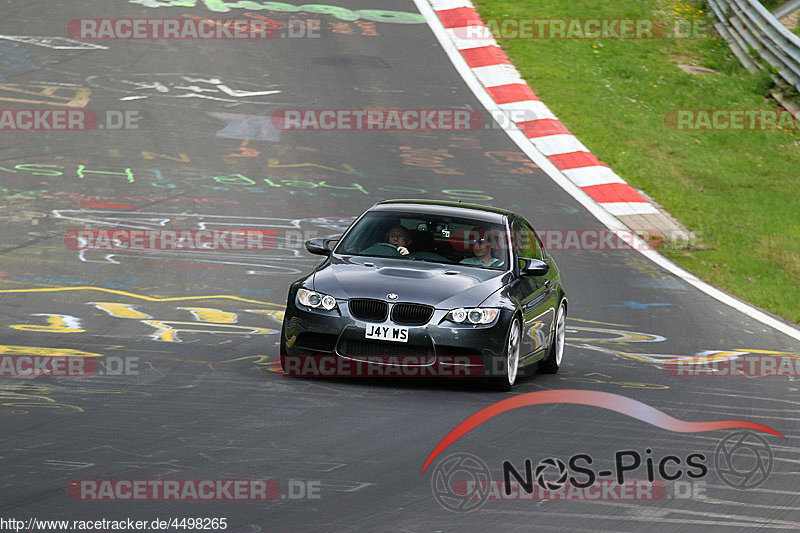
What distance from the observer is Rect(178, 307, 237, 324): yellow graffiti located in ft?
39.0

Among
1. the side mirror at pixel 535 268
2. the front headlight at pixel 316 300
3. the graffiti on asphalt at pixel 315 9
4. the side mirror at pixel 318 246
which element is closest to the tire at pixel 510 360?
the side mirror at pixel 535 268

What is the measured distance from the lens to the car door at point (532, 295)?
10053mm

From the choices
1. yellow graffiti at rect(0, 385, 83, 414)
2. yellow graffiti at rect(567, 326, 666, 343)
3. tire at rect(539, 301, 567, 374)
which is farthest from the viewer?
yellow graffiti at rect(567, 326, 666, 343)

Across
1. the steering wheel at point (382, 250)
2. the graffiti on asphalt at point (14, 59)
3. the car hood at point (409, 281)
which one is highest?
the graffiti on asphalt at point (14, 59)

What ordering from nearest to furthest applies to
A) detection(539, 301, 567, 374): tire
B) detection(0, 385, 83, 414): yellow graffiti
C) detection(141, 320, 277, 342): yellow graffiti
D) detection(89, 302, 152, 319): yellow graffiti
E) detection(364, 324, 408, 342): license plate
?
detection(0, 385, 83, 414): yellow graffiti → detection(364, 324, 408, 342): license plate → detection(539, 301, 567, 374): tire → detection(141, 320, 277, 342): yellow graffiti → detection(89, 302, 152, 319): yellow graffiti

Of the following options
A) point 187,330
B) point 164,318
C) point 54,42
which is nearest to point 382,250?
point 187,330

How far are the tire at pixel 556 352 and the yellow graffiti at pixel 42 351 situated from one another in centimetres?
402

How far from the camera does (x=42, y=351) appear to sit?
9.73 metres

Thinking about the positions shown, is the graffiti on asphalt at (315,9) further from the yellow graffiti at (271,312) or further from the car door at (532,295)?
the car door at (532,295)

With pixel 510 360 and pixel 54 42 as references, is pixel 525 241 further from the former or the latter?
pixel 54 42

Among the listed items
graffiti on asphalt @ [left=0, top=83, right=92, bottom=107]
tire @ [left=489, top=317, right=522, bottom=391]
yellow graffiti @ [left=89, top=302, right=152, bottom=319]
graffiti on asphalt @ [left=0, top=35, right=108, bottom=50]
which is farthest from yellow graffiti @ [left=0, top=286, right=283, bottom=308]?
graffiti on asphalt @ [left=0, top=35, right=108, bottom=50]

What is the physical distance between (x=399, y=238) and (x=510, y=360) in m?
1.61

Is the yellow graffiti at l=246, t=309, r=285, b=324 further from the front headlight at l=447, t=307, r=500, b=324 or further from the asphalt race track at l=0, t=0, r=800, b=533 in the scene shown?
the front headlight at l=447, t=307, r=500, b=324

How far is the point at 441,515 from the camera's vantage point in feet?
19.4
